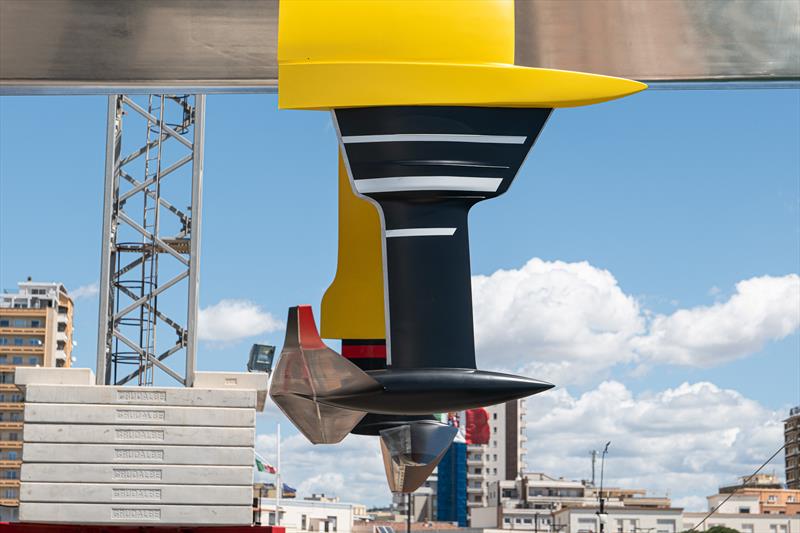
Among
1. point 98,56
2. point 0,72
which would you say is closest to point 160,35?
point 98,56

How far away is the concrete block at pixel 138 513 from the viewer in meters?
24.9

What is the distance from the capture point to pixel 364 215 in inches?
69.2

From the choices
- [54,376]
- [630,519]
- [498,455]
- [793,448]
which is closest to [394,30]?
[54,376]

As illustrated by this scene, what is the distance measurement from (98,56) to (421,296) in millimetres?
660

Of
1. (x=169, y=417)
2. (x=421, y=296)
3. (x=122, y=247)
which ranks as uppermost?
(x=122, y=247)

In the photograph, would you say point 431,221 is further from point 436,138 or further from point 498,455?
point 498,455

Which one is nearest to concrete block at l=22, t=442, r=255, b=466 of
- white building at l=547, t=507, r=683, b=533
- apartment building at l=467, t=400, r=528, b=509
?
white building at l=547, t=507, r=683, b=533

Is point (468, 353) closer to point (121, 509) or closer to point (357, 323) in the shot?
point (357, 323)

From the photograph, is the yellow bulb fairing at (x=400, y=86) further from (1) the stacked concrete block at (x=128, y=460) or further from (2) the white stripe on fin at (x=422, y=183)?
(1) the stacked concrete block at (x=128, y=460)

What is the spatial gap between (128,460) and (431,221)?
2444cm

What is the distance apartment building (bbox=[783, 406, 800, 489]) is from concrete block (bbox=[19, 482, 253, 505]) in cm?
12119

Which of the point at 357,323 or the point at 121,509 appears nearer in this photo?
the point at 357,323

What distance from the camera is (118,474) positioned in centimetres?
2486

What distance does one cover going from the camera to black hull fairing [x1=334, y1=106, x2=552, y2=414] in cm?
143
